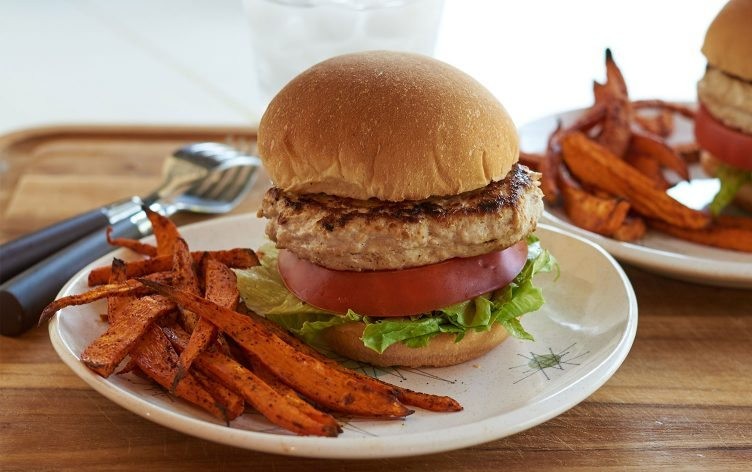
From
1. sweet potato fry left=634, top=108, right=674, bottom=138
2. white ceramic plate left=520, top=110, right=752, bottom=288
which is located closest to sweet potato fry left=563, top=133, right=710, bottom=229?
white ceramic plate left=520, top=110, right=752, bottom=288

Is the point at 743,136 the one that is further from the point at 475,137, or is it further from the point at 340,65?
the point at 340,65

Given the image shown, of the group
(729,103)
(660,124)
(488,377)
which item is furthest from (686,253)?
(488,377)

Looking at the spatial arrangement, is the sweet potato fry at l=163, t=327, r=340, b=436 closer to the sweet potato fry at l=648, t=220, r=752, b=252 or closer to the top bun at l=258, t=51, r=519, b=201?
the top bun at l=258, t=51, r=519, b=201

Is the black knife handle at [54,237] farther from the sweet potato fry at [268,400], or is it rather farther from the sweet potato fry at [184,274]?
the sweet potato fry at [268,400]

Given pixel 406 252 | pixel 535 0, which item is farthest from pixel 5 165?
pixel 535 0

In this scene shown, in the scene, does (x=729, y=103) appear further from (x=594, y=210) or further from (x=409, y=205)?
(x=409, y=205)

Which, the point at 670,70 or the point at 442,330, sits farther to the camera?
the point at 670,70
